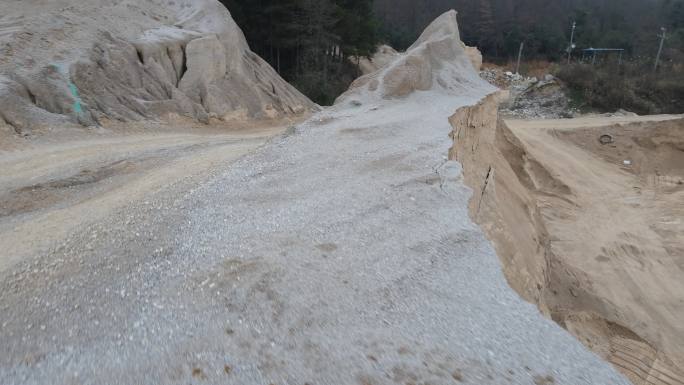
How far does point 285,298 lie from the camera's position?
86.1 inches

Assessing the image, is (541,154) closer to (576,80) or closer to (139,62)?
(139,62)

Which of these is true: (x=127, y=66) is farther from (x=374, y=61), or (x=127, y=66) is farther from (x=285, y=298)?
(x=374, y=61)

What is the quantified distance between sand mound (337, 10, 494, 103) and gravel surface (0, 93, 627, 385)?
11.1 feet

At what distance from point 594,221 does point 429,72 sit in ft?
16.1

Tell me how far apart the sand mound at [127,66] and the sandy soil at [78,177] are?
933 mm

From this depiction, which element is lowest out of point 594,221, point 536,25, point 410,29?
point 594,221

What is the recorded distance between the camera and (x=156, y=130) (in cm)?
822

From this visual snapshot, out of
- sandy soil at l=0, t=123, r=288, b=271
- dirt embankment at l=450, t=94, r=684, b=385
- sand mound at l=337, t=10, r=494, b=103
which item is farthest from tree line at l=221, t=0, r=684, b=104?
sandy soil at l=0, t=123, r=288, b=271

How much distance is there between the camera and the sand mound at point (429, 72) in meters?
6.64

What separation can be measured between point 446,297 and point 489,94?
6074 mm

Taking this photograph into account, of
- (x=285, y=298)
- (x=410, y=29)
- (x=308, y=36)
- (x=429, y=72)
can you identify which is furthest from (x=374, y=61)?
(x=285, y=298)

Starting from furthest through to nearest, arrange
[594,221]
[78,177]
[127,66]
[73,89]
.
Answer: [594,221], [127,66], [73,89], [78,177]

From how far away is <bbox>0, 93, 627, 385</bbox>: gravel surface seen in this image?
1.78m

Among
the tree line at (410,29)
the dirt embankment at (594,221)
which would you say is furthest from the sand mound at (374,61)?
the dirt embankment at (594,221)
